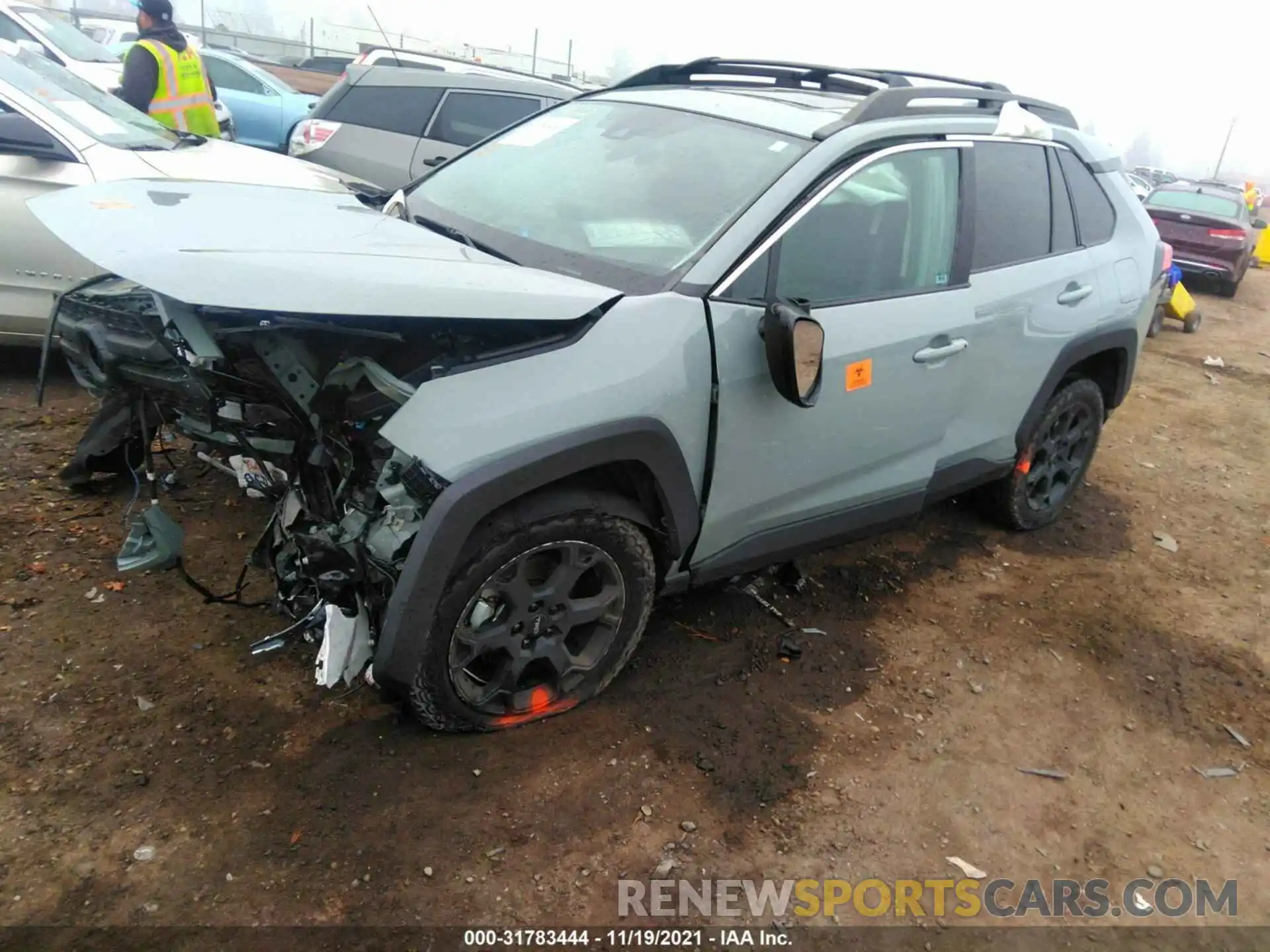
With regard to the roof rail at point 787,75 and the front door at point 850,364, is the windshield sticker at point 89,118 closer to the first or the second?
the roof rail at point 787,75

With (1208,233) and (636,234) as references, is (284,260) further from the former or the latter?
(1208,233)

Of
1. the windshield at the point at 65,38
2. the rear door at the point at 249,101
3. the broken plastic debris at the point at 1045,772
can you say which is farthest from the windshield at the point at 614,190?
the rear door at the point at 249,101

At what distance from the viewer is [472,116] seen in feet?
24.1

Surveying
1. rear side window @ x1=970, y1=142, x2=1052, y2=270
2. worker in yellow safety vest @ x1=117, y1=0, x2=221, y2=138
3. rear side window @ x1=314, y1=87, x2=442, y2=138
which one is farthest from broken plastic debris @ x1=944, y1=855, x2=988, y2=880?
rear side window @ x1=314, y1=87, x2=442, y2=138

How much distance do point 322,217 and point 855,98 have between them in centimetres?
199

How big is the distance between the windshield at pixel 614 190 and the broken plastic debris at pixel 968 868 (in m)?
1.80

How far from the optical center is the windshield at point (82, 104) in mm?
4578

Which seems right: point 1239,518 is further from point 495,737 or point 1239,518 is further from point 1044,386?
point 495,737

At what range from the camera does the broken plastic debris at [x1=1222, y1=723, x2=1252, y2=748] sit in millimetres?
3188

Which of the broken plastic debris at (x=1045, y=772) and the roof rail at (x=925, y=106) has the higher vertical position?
the roof rail at (x=925, y=106)

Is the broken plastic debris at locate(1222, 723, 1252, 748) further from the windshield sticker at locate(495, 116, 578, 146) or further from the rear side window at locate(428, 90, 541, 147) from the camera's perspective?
the rear side window at locate(428, 90, 541, 147)

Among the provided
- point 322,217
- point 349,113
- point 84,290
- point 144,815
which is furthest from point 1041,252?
point 349,113

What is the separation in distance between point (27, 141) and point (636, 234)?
3.37 meters

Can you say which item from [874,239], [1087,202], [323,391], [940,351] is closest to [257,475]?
[323,391]
